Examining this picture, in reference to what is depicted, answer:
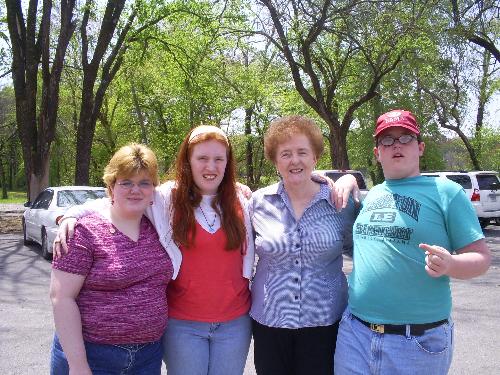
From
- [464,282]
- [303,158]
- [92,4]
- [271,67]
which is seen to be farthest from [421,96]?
[303,158]

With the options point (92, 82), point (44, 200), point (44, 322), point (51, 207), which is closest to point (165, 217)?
point (44, 322)

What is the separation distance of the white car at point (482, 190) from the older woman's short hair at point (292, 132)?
44.6ft

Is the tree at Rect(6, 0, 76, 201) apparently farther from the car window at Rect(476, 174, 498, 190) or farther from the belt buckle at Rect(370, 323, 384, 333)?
the belt buckle at Rect(370, 323, 384, 333)

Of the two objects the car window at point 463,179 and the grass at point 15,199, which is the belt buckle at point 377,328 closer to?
the car window at point 463,179

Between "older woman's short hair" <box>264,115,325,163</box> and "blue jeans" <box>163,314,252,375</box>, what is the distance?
3.26ft

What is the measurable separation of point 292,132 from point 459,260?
111 cm

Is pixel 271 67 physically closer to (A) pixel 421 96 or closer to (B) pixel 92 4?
(A) pixel 421 96

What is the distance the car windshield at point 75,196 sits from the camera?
430 inches

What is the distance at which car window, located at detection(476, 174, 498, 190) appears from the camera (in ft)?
51.8

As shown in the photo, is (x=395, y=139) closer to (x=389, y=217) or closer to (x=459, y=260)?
(x=389, y=217)

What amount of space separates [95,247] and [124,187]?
0.32 metres

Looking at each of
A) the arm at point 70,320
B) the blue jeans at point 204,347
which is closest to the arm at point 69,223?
the arm at point 70,320

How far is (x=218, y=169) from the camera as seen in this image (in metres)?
2.81

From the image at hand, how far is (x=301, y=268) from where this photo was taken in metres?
2.70
